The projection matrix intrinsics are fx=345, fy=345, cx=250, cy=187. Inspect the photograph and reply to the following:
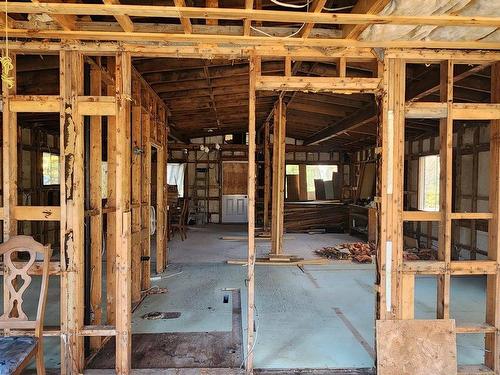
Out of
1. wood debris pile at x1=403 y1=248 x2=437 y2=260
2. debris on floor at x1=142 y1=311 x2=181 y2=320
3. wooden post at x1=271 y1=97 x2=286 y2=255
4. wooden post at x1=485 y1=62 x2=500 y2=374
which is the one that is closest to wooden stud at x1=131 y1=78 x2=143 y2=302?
debris on floor at x1=142 y1=311 x2=181 y2=320

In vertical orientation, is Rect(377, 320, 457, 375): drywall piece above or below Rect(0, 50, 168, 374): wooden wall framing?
below

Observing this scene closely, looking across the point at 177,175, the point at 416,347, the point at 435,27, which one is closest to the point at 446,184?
the point at 435,27

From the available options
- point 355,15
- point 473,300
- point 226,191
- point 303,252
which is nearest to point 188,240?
point 303,252

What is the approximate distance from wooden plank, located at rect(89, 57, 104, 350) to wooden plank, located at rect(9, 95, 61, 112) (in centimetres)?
37

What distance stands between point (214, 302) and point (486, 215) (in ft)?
11.1

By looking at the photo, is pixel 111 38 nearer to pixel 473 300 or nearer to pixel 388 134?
pixel 388 134

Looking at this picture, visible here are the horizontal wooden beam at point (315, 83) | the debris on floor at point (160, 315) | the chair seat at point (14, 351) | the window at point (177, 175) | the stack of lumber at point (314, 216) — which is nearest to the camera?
the chair seat at point (14, 351)

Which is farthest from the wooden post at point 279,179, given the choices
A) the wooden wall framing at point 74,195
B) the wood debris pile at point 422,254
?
the wooden wall framing at point 74,195

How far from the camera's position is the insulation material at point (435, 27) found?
229 centimetres

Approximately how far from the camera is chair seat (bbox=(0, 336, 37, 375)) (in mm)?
2256

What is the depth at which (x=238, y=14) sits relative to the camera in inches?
97.5

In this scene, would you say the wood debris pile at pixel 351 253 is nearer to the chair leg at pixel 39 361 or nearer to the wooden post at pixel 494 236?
the wooden post at pixel 494 236

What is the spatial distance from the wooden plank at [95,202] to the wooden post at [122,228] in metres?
0.41

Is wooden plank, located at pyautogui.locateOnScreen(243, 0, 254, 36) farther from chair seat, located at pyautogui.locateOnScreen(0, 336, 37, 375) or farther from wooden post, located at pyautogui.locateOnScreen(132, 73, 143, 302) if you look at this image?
chair seat, located at pyautogui.locateOnScreen(0, 336, 37, 375)
